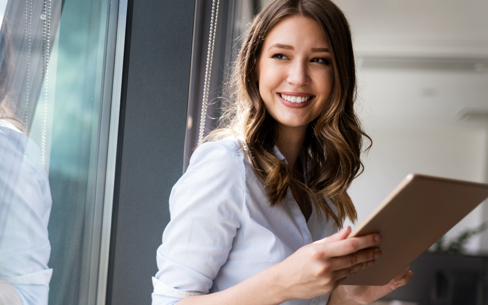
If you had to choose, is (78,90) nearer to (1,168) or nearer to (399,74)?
(1,168)

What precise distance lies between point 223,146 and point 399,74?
212 inches

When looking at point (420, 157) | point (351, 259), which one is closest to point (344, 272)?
point (351, 259)

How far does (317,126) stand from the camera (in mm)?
1120

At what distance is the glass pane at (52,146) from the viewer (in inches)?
23.0

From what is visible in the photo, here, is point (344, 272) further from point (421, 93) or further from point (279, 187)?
point (421, 93)

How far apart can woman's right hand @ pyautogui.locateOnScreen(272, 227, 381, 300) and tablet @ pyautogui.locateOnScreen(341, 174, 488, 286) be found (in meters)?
0.02

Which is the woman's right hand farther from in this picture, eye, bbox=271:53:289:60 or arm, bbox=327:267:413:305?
eye, bbox=271:53:289:60

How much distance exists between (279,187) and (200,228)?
0.81ft

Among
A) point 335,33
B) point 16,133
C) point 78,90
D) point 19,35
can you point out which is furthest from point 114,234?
point 335,33

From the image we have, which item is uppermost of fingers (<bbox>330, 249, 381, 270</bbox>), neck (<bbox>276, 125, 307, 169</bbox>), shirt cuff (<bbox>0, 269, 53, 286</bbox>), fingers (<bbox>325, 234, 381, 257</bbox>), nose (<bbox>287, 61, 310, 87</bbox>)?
nose (<bbox>287, 61, 310, 87</bbox>)

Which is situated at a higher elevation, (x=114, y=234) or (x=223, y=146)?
(x=223, y=146)

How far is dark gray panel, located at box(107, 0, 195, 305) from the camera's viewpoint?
1.17m

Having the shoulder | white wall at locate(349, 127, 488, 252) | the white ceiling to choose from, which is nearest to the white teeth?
the shoulder

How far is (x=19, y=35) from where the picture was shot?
59 centimetres
